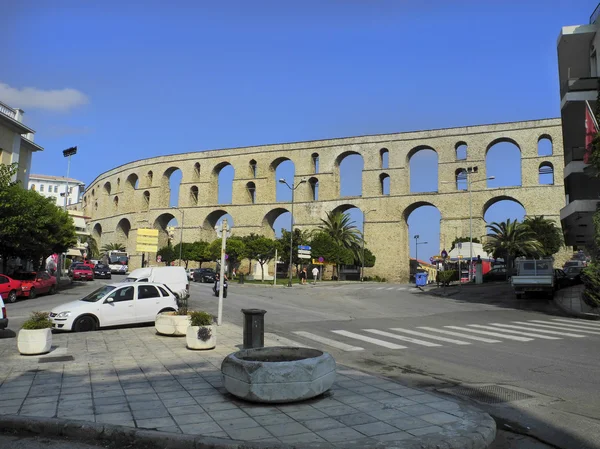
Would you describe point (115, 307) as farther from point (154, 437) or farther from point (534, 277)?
point (534, 277)

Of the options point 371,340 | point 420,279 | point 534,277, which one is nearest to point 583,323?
point 534,277

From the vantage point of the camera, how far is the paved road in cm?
564

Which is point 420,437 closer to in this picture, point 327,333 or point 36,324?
point 36,324

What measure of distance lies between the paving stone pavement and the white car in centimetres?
391

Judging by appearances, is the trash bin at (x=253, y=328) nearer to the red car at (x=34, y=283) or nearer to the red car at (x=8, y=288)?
the red car at (x=8, y=288)

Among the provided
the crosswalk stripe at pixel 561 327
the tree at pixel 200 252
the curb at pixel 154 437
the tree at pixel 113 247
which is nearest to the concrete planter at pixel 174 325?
the curb at pixel 154 437

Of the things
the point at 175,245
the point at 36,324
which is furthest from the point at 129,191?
the point at 36,324

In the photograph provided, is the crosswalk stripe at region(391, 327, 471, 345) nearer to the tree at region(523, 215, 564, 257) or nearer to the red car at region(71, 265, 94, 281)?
the red car at region(71, 265, 94, 281)

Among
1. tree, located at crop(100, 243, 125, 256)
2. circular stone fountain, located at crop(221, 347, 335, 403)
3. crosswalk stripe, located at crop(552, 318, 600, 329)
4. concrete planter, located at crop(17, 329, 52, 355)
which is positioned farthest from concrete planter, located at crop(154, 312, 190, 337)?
tree, located at crop(100, 243, 125, 256)

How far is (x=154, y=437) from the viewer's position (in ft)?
14.4

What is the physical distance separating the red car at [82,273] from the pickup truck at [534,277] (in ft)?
107

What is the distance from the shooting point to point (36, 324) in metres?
8.88

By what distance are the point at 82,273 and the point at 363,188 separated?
35.3m

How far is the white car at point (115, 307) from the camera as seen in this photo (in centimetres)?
1212
